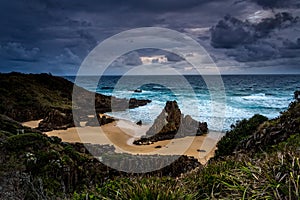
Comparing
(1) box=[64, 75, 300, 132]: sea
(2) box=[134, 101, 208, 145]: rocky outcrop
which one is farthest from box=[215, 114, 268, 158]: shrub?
(1) box=[64, 75, 300, 132]: sea

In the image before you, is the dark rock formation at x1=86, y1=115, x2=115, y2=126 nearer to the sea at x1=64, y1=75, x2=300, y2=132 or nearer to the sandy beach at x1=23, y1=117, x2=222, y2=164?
the sandy beach at x1=23, y1=117, x2=222, y2=164

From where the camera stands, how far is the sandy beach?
50.0ft

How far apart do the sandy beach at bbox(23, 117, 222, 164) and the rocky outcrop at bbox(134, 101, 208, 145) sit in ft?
1.99

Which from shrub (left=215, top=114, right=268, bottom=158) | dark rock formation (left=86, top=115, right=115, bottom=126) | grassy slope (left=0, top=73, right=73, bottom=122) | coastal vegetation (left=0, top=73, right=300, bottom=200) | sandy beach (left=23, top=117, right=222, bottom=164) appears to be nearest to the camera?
coastal vegetation (left=0, top=73, right=300, bottom=200)

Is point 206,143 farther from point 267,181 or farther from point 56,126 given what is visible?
point 267,181

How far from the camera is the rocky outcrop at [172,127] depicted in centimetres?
1916

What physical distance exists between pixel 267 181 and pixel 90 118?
897 inches

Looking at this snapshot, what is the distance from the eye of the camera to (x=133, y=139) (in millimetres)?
18047

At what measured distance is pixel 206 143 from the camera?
1767cm

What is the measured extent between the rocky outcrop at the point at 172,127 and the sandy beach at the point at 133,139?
608 mm

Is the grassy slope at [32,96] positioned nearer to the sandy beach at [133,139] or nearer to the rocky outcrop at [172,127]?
the sandy beach at [133,139]

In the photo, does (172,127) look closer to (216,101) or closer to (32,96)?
(32,96)

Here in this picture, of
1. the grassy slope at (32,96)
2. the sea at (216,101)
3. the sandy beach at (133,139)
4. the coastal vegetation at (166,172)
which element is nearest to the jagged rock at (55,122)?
the sandy beach at (133,139)

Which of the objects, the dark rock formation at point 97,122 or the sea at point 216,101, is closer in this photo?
the dark rock formation at point 97,122
